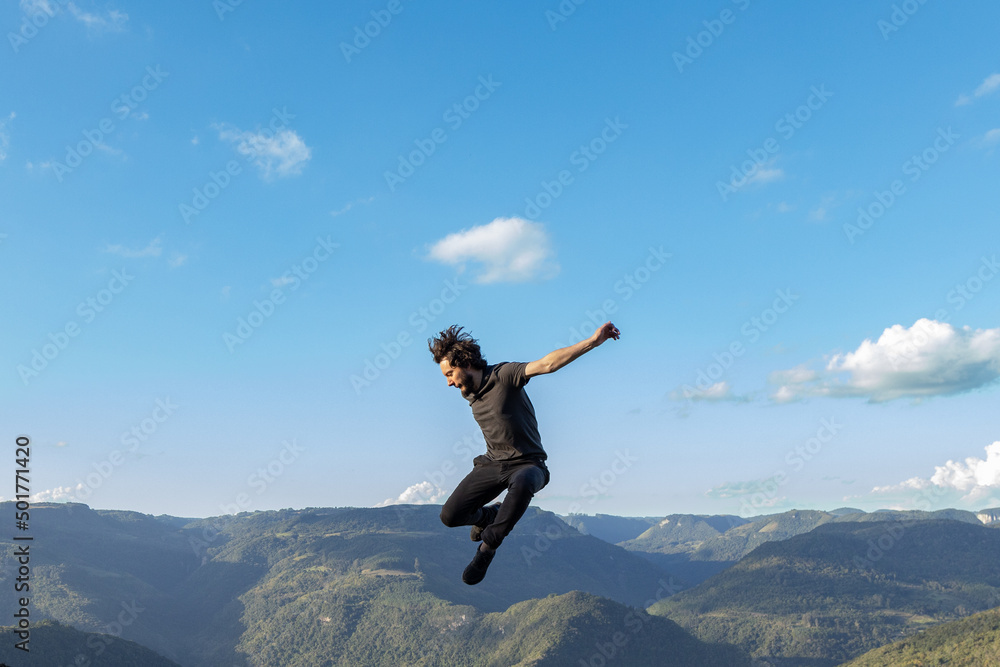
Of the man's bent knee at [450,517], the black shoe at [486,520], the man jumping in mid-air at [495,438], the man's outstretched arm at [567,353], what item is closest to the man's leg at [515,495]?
the man jumping in mid-air at [495,438]

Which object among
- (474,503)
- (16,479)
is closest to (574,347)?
(474,503)

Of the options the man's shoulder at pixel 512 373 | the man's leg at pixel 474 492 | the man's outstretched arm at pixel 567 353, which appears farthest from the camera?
the man's leg at pixel 474 492

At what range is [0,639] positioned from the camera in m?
194

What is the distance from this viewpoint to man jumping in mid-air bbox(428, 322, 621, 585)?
11375mm

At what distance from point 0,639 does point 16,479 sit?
208 metres

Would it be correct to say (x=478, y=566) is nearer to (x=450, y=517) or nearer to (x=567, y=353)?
(x=450, y=517)

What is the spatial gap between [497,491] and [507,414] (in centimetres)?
153

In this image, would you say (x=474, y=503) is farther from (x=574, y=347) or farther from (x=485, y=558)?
(x=574, y=347)

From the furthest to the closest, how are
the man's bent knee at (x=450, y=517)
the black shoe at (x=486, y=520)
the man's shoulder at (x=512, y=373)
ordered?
the black shoe at (x=486, y=520) < the man's bent knee at (x=450, y=517) < the man's shoulder at (x=512, y=373)

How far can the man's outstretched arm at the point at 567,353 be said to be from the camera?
9.55m

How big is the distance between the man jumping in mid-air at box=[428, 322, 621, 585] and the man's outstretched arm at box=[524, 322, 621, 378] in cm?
23

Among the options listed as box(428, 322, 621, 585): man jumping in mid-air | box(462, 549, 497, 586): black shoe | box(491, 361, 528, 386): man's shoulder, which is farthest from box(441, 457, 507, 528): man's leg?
box(491, 361, 528, 386): man's shoulder

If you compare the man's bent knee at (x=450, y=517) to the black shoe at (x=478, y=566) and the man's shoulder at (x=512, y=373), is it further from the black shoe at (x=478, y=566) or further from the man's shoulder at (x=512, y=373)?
the man's shoulder at (x=512, y=373)

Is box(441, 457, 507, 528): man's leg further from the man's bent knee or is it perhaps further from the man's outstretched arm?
the man's outstretched arm
